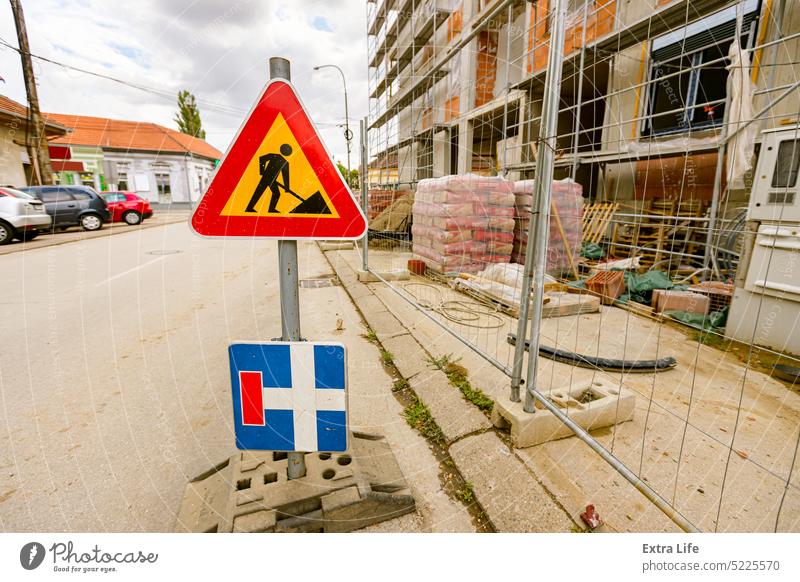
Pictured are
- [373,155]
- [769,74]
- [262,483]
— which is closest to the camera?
[262,483]

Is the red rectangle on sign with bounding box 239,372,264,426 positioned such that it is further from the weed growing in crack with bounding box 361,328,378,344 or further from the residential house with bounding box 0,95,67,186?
the residential house with bounding box 0,95,67,186

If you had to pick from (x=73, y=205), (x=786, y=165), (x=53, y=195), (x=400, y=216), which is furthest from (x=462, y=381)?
(x=73, y=205)

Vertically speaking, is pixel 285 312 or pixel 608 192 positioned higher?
pixel 608 192

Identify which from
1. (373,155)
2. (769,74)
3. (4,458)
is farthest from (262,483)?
(769,74)

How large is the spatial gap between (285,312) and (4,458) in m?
1.85

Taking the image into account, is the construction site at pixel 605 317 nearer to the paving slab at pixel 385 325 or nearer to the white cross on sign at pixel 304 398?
the paving slab at pixel 385 325

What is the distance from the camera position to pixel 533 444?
6.47 feet

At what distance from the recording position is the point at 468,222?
5.92m

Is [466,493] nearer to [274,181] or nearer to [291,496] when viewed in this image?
[291,496]

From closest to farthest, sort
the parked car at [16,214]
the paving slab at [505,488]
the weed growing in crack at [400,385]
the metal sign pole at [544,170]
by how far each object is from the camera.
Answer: the paving slab at [505,488] → the metal sign pole at [544,170] → the weed growing in crack at [400,385] → the parked car at [16,214]

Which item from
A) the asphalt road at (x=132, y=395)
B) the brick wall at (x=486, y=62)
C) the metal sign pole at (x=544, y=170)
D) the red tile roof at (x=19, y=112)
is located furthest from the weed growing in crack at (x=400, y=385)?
the red tile roof at (x=19, y=112)

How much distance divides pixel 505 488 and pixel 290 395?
1013 millimetres

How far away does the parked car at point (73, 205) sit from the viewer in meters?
11.5
